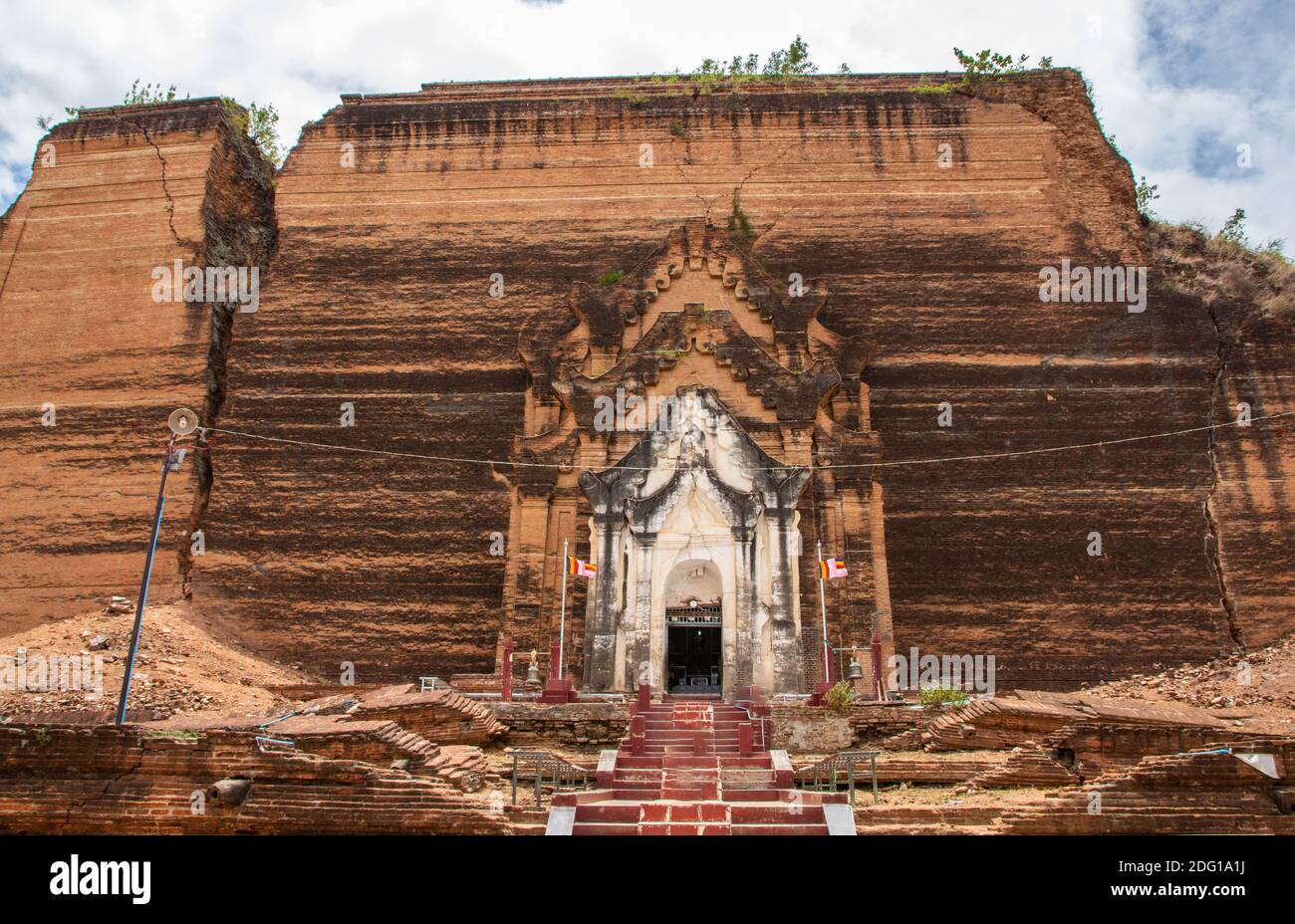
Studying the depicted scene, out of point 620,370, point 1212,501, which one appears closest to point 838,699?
point 620,370

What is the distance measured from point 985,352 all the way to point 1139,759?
12487 millimetres

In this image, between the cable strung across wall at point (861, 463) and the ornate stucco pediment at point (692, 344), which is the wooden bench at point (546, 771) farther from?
the ornate stucco pediment at point (692, 344)

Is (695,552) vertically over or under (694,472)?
under

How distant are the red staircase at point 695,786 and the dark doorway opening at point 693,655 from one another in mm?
3608

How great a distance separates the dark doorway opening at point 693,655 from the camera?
20.3 meters

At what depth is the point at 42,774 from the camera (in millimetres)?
12430

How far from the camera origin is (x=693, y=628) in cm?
2041

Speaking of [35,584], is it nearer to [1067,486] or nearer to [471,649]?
[471,649]

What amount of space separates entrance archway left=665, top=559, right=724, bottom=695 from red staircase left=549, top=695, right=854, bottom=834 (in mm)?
2910

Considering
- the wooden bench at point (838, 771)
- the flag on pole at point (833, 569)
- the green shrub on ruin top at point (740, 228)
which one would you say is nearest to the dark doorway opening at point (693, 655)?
the flag on pole at point (833, 569)

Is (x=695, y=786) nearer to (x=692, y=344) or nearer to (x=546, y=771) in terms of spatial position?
(x=546, y=771)

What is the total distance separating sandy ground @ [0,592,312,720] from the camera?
1872 centimetres

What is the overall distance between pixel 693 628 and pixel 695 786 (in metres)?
7.78

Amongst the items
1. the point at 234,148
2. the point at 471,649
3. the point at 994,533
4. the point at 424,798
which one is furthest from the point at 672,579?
the point at 234,148
